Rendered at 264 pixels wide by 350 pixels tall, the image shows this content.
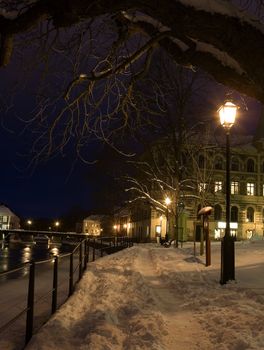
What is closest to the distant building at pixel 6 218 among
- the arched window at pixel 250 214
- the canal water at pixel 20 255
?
the canal water at pixel 20 255

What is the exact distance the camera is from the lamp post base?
11930 millimetres

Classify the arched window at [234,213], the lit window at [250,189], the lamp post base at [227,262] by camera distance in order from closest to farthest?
the lamp post base at [227,262] < the arched window at [234,213] < the lit window at [250,189]

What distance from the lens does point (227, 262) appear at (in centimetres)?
1202

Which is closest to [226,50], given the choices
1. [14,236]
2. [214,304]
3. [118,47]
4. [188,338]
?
[118,47]

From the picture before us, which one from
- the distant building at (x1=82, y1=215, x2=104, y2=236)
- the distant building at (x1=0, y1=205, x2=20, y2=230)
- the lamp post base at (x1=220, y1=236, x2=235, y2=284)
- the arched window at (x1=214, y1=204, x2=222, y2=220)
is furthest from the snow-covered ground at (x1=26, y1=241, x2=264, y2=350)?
the distant building at (x1=0, y1=205, x2=20, y2=230)

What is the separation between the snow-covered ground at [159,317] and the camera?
19.5 ft

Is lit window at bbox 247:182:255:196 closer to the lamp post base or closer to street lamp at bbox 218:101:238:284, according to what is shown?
street lamp at bbox 218:101:238:284

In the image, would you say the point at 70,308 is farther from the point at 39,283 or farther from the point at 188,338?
the point at 39,283

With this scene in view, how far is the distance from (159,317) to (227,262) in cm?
498

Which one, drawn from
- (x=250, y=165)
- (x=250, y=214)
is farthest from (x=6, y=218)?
(x=250, y=214)

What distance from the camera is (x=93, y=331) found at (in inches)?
248

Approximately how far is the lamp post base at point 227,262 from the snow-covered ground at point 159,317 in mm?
272

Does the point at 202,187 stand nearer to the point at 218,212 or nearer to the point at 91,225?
the point at 218,212

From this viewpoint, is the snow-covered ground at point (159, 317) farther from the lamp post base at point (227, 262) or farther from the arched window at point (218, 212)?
the arched window at point (218, 212)
